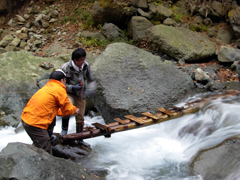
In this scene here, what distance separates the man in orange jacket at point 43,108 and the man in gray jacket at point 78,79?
0.57 meters

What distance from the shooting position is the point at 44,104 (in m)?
2.98

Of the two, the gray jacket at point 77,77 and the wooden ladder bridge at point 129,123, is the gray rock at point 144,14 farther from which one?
the gray jacket at point 77,77

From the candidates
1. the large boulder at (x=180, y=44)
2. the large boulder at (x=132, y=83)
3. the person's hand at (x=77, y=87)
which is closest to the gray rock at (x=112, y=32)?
the large boulder at (x=180, y=44)

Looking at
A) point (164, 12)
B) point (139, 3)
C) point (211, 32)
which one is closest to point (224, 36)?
point (211, 32)

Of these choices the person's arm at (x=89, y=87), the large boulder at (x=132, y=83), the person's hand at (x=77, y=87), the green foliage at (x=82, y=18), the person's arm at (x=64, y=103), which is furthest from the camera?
the green foliage at (x=82, y=18)

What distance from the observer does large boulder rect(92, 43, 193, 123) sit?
523 centimetres

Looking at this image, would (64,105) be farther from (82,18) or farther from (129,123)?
(82,18)

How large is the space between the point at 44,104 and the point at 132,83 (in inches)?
125

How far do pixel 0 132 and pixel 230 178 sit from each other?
605 centimetres

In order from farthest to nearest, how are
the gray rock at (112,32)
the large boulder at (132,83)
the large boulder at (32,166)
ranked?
the gray rock at (112,32)
the large boulder at (132,83)
the large boulder at (32,166)

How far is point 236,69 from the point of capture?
7.52m

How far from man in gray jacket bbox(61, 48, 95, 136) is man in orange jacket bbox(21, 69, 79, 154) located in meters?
0.57

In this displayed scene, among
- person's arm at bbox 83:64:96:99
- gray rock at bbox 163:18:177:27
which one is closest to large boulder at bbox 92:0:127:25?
gray rock at bbox 163:18:177:27

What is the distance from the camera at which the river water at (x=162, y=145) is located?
12.4 ft
